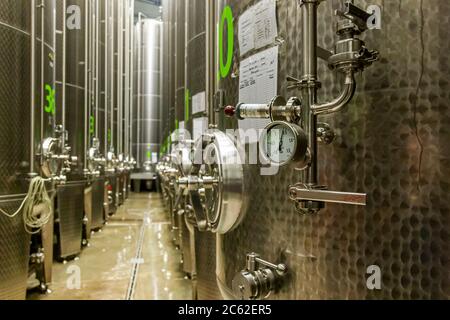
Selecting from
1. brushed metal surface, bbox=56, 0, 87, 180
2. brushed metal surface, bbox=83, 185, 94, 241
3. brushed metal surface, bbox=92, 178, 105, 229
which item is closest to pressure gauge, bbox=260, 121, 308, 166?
brushed metal surface, bbox=56, 0, 87, 180

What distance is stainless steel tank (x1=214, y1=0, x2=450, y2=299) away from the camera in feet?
3.02

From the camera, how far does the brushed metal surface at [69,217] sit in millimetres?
4414

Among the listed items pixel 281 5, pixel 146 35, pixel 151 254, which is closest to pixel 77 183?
pixel 151 254

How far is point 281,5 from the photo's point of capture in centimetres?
130

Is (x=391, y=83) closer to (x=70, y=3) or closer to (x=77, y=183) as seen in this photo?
(x=77, y=183)

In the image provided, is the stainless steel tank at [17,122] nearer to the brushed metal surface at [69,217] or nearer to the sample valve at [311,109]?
the brushed metal surface at [69,217]

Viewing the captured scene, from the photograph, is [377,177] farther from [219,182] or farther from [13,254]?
[13,254]

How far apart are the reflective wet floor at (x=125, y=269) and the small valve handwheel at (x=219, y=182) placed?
2048mm

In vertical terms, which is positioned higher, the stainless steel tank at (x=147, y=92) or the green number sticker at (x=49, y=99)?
the stainless steel tank at (x=147, y=92)

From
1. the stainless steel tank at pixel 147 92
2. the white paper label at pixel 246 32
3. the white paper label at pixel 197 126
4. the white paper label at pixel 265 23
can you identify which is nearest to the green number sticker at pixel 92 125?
the white paper label at pixel 197 126

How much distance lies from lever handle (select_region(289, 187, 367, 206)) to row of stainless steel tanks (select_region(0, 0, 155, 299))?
2250 millimetres

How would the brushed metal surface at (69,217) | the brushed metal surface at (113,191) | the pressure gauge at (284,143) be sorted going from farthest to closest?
the brushed metal surface at (113,191) → the brushed metal surface at (69,217) → the pressure gauge at (284,143)

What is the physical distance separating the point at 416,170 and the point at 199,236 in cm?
237

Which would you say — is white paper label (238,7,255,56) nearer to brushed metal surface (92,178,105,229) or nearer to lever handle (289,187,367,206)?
lever handle (289,187,367,206)
